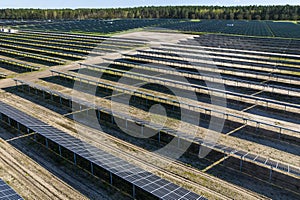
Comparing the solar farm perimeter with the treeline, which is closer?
the solar farm perimeter

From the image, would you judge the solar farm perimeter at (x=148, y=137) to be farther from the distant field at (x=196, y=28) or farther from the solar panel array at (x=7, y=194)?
the distant field at (x=196, y=28)

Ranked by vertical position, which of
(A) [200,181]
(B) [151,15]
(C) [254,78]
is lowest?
(A) [200,181]

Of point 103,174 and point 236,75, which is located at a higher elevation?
point 236,75

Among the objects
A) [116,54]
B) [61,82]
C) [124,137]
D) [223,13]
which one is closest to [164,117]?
[124,137]

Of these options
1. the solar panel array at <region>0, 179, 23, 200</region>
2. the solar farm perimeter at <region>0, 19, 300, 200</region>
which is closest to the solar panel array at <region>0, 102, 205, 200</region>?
the solar farm perimeter at <region>0, 19, 300, 200</region>

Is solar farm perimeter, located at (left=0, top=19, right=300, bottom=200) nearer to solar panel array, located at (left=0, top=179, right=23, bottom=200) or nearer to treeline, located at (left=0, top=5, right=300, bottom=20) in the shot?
solar panel array, located at (left=0, top=179, right=23, bottom=200)

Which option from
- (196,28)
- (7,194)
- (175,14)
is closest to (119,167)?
(7,194)

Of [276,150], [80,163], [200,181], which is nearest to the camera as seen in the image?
[200,181]

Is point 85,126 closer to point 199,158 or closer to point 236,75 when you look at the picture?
point 199,158
